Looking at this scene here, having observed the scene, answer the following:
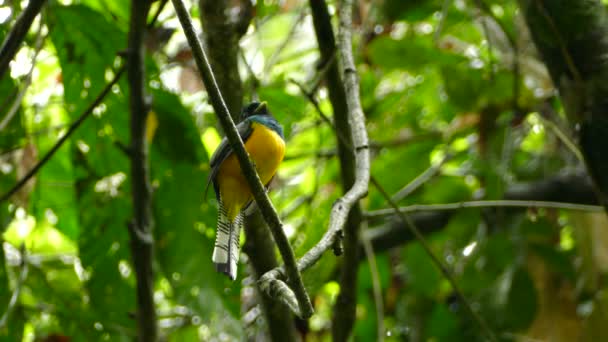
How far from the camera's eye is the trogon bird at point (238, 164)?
8.02 ft

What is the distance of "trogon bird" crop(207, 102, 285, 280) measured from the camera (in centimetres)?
244

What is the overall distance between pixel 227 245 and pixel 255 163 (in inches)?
17.9

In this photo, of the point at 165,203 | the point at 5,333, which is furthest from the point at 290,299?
the point at 5,333

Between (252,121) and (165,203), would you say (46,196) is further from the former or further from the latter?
(252,121)

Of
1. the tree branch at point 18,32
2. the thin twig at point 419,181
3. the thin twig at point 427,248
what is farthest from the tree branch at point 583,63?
the tree branch at point 18,32

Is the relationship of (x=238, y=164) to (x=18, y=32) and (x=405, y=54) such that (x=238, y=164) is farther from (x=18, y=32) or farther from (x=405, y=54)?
(x=405, y=54)

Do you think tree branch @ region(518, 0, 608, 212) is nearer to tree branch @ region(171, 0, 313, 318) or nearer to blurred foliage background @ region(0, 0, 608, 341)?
blurred foliage background @ region(0, 0, 608, 341)

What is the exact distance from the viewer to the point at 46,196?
12.3 feet

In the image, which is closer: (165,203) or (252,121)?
(252,121)

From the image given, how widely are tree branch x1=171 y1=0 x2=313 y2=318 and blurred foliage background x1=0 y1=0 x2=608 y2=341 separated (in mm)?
1020

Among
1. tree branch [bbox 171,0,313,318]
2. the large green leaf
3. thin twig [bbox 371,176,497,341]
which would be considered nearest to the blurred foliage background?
the large green leaf

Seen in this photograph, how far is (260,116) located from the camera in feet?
8.99

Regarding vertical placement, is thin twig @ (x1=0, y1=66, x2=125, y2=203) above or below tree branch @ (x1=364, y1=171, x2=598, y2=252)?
above

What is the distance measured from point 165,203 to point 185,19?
161 centimetres
